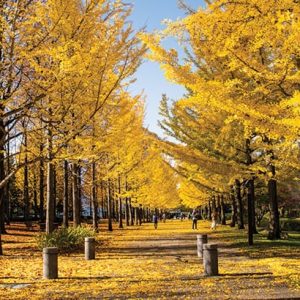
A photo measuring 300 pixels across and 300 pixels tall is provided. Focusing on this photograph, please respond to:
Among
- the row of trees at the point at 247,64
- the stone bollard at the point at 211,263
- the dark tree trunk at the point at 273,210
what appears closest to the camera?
the row of trees at the point at 247,64

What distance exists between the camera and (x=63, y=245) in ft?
47.0

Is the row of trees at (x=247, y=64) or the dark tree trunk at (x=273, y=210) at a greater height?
the row of trees at (x=247, y=64)

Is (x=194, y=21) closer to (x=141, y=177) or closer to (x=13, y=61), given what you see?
(x=13, y=61)

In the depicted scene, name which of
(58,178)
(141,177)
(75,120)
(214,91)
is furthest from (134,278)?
(58,178)

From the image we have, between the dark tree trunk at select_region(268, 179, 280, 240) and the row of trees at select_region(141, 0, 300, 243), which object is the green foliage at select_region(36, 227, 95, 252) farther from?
the dark tree trunk at select_region(268, 179, 280, 240)

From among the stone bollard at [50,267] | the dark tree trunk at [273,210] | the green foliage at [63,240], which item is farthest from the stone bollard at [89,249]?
the dark tree trunk at [273,210]

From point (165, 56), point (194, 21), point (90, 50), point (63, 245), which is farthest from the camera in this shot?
point (63, 245)

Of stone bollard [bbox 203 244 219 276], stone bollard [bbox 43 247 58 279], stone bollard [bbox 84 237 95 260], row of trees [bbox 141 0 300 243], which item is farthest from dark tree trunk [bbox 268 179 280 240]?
stone bollard [bbox 43 247 58 279]

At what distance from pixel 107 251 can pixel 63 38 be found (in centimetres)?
867

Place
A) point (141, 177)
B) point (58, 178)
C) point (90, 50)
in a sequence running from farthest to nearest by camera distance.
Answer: point (58, 178), point (141, 177), point (90, 50)

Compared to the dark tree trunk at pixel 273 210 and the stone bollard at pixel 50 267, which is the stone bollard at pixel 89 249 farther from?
the dark tree trunk at pixel 273 210

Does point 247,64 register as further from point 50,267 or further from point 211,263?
point 50,267

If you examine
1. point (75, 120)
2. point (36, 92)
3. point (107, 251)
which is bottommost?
point (107, 251)

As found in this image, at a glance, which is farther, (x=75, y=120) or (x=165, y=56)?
(x=165, y=56)
